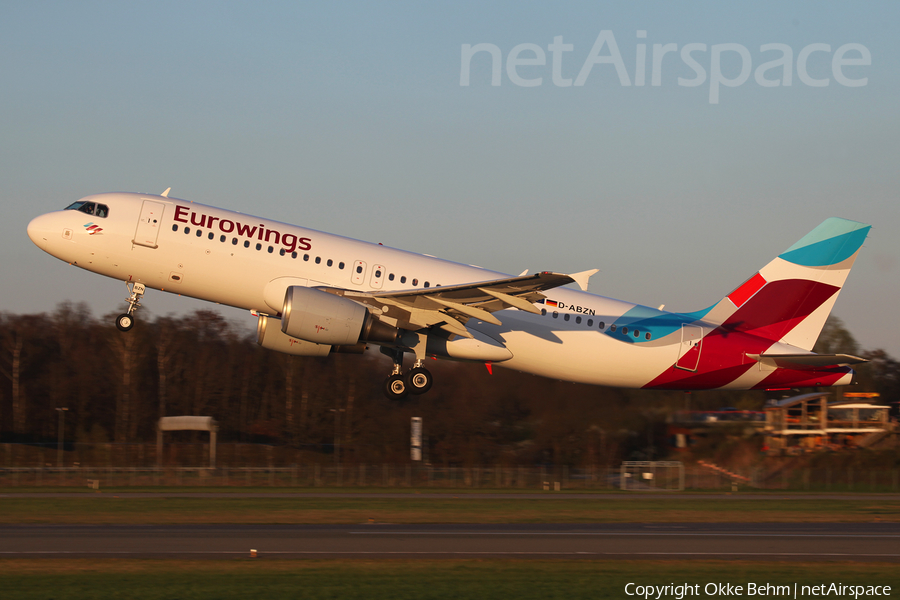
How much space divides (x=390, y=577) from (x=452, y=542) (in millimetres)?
5475

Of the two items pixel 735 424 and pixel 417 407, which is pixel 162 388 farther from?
pixel 735 424

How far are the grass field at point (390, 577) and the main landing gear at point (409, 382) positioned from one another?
8.85 metres

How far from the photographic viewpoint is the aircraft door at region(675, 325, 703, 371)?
29953mm

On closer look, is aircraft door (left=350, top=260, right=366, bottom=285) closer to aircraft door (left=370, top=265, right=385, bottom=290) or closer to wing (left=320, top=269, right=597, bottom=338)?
aircraft door (left=370, top=265, right=385, bottom=290)

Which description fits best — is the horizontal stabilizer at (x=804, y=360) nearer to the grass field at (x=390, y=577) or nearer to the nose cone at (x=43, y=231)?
the grass field at (x=390, y=577)

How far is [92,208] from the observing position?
27.3 m

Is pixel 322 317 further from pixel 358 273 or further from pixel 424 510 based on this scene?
pixel 424 510

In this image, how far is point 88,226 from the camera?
2703 centimetres

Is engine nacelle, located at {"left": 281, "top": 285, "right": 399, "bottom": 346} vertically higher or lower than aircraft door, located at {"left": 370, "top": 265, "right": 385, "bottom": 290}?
lower

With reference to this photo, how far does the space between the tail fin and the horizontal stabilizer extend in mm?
1173

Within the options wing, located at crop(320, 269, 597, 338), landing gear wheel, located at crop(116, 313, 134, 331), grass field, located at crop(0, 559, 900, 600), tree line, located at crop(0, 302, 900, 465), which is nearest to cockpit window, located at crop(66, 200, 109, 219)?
landing gear wheel, located at crop(116, 313, 134, 331)

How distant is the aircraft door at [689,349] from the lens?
29953 millimetres

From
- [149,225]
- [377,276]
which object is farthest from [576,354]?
[149,225]

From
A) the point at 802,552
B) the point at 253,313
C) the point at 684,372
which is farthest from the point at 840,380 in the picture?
the point at 253,313
